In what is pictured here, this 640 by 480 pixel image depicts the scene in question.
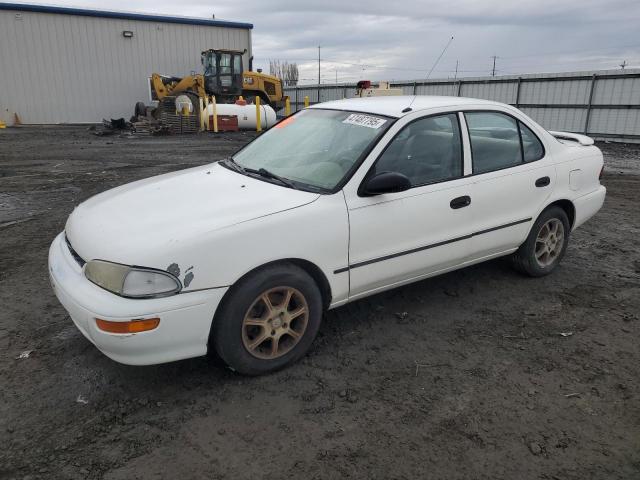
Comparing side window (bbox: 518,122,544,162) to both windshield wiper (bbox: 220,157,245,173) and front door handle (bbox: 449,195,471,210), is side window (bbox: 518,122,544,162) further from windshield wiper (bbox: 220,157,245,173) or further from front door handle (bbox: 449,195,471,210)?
windshield wiper (bbox: 220,157,245,173)

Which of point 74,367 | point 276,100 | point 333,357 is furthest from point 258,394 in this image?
point 276,100

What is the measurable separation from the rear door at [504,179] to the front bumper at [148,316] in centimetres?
218

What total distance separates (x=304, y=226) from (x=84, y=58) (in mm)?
29452

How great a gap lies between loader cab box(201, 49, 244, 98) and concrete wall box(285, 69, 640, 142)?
10216mm

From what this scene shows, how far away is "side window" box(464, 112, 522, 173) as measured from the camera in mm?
3871

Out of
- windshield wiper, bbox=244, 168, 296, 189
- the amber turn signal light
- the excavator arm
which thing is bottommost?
the amber turn signal light

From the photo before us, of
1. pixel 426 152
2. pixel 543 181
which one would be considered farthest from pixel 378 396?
pixel 543 181

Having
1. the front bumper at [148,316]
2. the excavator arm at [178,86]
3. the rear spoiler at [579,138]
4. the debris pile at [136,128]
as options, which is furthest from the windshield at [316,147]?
the excavator arm at [178,86]

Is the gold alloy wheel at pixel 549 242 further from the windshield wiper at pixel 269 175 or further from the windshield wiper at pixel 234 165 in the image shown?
the windshield wiper at pixel 234 165

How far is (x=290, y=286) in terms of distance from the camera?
2.95m

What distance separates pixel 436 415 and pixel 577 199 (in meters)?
2.88

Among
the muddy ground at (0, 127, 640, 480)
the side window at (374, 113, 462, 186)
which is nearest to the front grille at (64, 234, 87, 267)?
the muddy ground at (0, 127, 640, 480)

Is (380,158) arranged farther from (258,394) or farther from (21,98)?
(21,98)

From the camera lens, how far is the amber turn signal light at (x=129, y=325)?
251cm
